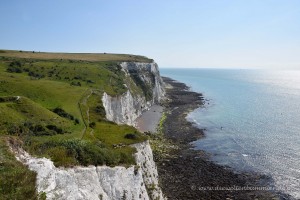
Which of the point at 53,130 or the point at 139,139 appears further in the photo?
the point at 139,139

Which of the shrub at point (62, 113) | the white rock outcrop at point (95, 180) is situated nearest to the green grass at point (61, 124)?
the shrub at point (62, 113)

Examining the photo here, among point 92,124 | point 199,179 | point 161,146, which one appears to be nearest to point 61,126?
point 92,124

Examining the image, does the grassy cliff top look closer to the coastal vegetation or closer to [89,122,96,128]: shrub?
the coastal vegetation

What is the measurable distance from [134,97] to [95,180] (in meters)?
75.9

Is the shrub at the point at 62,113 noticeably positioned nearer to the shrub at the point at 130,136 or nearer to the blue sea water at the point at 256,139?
the shrub at the point at 130,136

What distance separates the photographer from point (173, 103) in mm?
135125

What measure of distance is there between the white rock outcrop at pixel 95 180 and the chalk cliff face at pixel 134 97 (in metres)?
28.9

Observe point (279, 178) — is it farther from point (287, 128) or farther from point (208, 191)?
point (287, 128)

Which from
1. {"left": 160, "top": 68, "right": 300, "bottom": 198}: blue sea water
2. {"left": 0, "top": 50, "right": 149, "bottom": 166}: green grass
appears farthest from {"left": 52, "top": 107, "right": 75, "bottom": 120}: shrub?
{"left": 160, "top": 68, "right": 300, "bottom": 198}: blue sea water

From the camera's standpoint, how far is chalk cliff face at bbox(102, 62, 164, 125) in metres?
74.2

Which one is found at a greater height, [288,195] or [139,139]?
[139,139]

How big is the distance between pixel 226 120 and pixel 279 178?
49.7 m

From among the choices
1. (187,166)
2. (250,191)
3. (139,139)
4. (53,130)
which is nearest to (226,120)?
(187,166)

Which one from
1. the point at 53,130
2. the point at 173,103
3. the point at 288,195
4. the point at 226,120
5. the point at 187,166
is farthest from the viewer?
the point at 173,103
